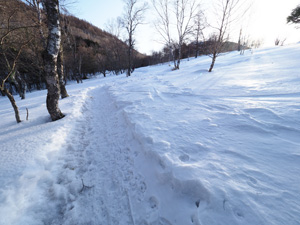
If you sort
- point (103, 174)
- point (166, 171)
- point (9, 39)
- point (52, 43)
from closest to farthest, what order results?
point (166, 171) < point (103, 174) < point (52, 43) < point (9, 39)

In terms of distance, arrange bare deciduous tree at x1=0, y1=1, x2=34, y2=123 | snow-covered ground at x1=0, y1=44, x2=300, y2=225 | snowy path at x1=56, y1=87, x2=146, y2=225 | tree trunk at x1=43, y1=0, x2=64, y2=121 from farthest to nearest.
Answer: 1. bare deciduous tree at x1=0, y1=1, x2=34, y2=123
2. tree trunk at x1=43, y1=0, x2=64, y2=121
3. snowy path at x1=56, y1=87, x2=146, y2=225
4. snow-covered ground at x1=0, y1=44, x2=300, y2=225

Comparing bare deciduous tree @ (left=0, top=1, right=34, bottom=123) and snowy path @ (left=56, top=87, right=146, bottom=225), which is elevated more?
bare deciduous tree @ (left=0, top=1, right=34, bottom=123)

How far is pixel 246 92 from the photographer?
13.6 feet

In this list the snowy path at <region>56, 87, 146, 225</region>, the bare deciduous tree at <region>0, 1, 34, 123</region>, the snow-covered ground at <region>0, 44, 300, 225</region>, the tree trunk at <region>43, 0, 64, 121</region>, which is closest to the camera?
the snow-covered ground at <region>0, 44, 300, 225</region>

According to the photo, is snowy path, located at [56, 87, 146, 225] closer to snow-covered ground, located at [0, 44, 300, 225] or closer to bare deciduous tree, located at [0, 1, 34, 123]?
snow-covered ground, located at [0, 44, 300, 225]

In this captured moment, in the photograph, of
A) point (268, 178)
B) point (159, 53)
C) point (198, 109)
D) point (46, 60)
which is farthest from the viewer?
point (159, 53)

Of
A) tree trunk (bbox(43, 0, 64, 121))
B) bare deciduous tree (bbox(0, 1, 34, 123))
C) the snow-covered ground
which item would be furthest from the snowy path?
bare deciduous tree (bbox(0, 1, 34, 123))

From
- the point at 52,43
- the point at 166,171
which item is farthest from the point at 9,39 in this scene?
the point at 166,171

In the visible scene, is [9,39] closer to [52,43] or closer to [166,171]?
[52,43]

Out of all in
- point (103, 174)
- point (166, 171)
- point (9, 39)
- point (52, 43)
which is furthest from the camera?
point (9, 39)

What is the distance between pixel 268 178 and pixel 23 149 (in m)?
4.16

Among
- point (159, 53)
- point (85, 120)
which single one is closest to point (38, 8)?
point (85, 120)

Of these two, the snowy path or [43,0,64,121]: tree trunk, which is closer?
the snowy path

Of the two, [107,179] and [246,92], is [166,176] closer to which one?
[107,179]
